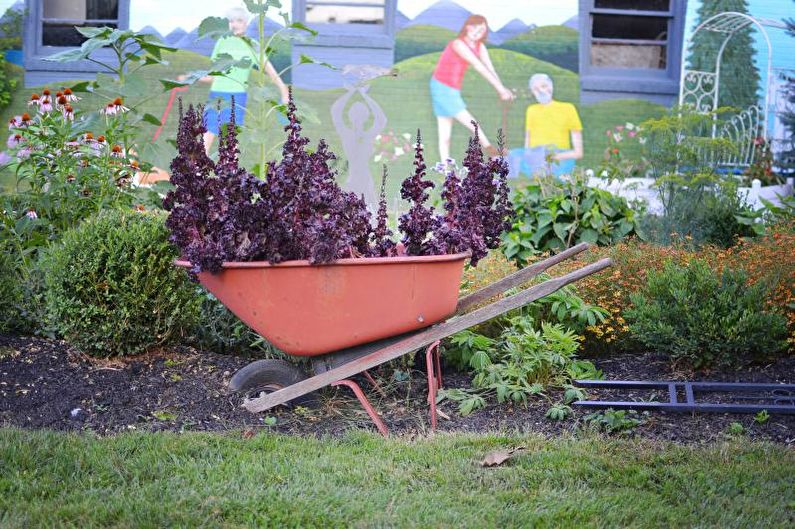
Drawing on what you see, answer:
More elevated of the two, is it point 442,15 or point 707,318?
point 442,15

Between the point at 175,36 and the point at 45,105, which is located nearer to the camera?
the point at 45,105

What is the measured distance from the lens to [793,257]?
424 centimetres

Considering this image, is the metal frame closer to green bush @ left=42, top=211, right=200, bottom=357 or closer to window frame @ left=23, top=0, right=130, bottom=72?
green bush @ left=42, top=211, right=200, bottom=357

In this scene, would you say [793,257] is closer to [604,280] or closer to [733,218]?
[604,280]

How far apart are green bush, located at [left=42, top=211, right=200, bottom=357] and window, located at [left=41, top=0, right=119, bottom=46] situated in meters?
5.90

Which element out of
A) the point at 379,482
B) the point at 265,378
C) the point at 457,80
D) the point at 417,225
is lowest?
the point at 379,482

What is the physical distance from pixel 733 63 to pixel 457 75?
333cm

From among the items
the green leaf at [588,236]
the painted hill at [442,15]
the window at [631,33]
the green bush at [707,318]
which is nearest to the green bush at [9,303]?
the green bush at [707,318]

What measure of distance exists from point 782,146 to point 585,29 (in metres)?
2.66

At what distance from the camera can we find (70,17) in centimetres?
885

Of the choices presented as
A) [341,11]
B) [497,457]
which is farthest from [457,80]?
[497,457]

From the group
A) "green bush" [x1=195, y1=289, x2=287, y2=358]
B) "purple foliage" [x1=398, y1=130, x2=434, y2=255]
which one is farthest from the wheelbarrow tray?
"green bush" [x1=195, y1=289, x2=287, y2=358]

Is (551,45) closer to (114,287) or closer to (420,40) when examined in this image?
(420,40)

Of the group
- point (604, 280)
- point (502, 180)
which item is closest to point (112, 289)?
point (502, 180)
